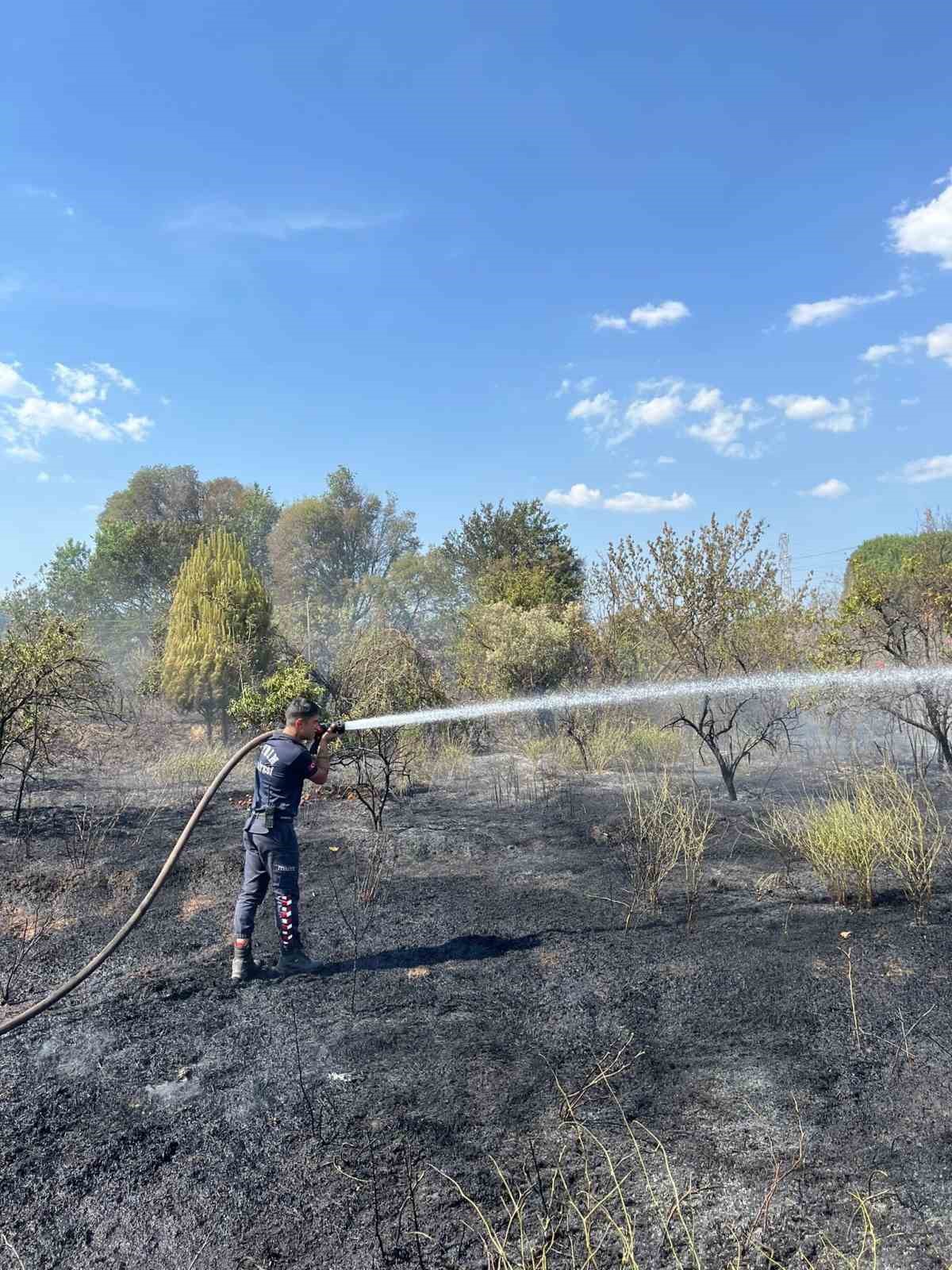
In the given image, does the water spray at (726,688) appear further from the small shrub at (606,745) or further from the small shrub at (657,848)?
the small shrub at (657,848)

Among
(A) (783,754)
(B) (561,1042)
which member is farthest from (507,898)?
(A) (783,754)

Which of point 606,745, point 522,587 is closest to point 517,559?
point 522,587

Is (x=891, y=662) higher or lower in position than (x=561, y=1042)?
higher

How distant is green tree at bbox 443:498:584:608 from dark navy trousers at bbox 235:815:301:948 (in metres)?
12.9

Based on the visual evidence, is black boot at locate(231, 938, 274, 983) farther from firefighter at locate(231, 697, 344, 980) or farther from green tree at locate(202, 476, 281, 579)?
green tree at locate(202, 476, 281, 579)

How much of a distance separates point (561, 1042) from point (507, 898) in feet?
6.92

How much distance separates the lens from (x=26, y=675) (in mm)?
7801

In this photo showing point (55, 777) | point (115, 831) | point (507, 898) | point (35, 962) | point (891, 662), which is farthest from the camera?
point (55, 777)

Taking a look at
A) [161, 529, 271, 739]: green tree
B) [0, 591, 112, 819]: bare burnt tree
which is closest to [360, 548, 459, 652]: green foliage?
[161, 529, 271, 739]: green tree

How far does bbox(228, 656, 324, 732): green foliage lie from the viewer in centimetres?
1095

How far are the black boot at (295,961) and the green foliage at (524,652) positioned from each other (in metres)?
9.70

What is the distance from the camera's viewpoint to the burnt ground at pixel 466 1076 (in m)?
2.56

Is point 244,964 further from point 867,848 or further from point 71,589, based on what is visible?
point 71,589

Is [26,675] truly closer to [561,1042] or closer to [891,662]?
[561,1042]
